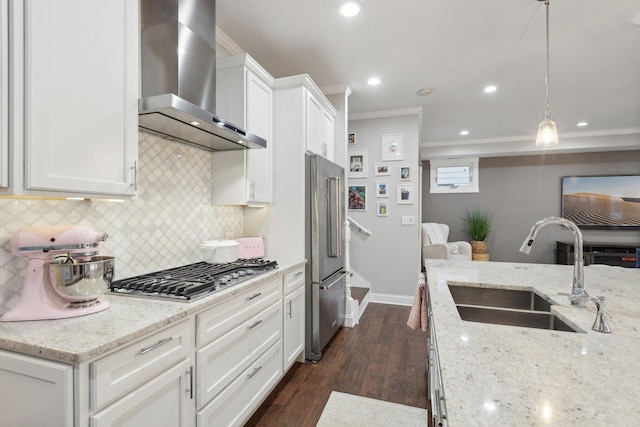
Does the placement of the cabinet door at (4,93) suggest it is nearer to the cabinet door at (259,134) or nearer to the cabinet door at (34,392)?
the cabinet door at (34,392)

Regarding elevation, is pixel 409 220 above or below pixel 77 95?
below

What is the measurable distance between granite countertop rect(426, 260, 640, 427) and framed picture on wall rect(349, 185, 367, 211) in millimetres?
3152

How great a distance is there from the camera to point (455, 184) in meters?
6.34

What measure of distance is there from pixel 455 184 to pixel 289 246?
494 cm

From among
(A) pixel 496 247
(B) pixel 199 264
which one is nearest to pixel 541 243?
(A) pixel 496 247

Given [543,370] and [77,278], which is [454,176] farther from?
[77,278]

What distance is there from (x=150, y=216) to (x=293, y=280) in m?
1.05

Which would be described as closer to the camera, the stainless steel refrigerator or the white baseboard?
the stainless steel refrigerator

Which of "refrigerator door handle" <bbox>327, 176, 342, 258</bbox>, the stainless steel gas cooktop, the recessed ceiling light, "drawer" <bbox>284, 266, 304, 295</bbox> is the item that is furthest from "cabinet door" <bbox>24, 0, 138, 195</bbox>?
"refrigerator door handle" <bbox>327, 176, 342, 258</bbox>

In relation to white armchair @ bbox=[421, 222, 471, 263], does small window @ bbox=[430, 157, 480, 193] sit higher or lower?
higher

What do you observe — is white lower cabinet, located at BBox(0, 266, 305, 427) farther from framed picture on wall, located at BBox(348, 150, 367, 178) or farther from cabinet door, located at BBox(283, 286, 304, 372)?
framed picture on wall, located at BBox(348, 150, 367, 178)

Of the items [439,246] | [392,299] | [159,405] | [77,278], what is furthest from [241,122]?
[439,246]

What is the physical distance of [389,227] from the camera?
14.0ft

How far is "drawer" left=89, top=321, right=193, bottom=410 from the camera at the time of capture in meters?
0.94
